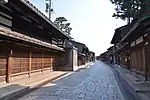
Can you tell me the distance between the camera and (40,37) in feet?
73.0

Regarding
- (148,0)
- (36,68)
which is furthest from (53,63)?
(148,0)

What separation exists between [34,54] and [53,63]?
9030 mm

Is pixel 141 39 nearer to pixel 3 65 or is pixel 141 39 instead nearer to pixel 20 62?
pixel 20 62

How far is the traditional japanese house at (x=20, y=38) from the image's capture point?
1272cm

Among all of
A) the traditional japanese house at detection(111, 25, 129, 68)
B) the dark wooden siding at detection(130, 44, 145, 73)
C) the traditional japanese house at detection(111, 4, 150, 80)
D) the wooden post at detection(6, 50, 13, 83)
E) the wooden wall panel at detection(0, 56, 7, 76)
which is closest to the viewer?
the traditional japanese house at detection(111, 4, 150, 80)

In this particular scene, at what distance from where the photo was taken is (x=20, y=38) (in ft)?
44.8

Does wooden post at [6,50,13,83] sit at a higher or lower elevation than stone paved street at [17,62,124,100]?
higher

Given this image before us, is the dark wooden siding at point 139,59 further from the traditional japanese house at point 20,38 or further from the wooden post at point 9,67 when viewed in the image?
the wooden post at point 9,67

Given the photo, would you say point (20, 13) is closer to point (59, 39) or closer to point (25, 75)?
point (25, 75)

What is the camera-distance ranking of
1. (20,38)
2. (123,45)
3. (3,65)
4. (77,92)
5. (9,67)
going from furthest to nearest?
(123,45) → (9,67) → (3,65) → (20,38) → (77,92)

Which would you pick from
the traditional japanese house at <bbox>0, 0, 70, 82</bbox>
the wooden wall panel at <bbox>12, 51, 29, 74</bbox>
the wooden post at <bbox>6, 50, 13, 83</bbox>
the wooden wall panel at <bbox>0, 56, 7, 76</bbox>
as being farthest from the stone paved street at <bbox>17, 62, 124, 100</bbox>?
the traditional japanese house at <bbox>0, 0, 70, 82</bbox>

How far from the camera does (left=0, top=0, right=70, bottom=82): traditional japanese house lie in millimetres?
12719

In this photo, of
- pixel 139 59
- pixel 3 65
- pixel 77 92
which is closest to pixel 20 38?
pixel 3 65

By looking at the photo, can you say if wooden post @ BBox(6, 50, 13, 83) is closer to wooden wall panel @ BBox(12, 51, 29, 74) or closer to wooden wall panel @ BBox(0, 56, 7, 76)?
wooden wall panel @ BBox(0, 56, 7, 76)
